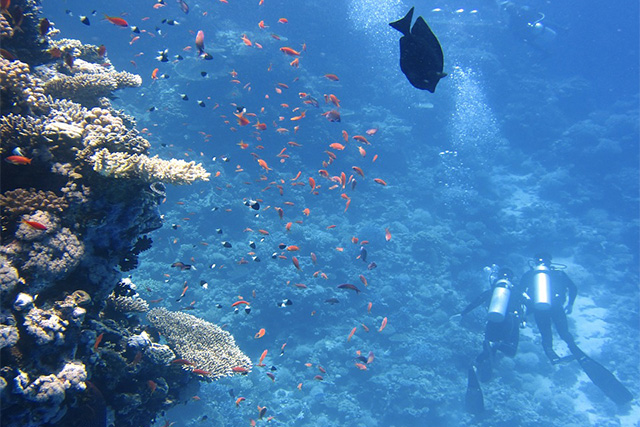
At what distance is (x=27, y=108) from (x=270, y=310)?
10683mm

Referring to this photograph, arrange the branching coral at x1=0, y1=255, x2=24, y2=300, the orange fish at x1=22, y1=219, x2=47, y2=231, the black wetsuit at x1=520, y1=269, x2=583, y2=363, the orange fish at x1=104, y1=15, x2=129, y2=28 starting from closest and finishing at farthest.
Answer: the branching coral at x1=0, y1=255, x2=24, y2=300 → the orange fish at x1=22, y1=219, x2=47, y2=231 → the orange fish at x1=104, y1=15, x2=129, y2=28 → the black wetsuit at x1=520, y1=269, x2=583, y2=363

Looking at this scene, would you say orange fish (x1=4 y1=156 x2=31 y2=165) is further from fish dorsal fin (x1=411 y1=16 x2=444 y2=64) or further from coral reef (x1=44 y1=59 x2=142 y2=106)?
fish dorsal fin (x1=411 y1=16 x2=444 y2=64)

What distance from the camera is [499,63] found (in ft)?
94.0

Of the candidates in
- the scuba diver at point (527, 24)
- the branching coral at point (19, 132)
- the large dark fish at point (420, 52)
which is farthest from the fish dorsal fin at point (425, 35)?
the scuba diver at point (527, 24)

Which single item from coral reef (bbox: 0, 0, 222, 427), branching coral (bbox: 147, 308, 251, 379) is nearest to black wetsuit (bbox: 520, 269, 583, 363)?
branching coral (bbox: 147, 308, 251, 379)

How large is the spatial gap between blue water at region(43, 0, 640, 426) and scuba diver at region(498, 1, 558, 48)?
1027 millimetres

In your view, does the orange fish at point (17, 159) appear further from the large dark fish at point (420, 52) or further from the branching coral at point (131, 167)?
the large dark fish at point (420, 52)

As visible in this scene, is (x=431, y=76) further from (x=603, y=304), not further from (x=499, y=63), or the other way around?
(x=499, y=63)

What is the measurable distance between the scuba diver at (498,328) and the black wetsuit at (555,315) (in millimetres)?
807

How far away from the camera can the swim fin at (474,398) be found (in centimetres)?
1226

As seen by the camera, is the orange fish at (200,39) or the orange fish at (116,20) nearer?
the orange fish at (116,20)

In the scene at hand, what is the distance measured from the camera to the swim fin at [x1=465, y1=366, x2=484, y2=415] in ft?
40.2

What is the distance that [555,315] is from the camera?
12172 millimetres

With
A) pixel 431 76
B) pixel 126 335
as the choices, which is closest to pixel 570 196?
pixel 431 76
